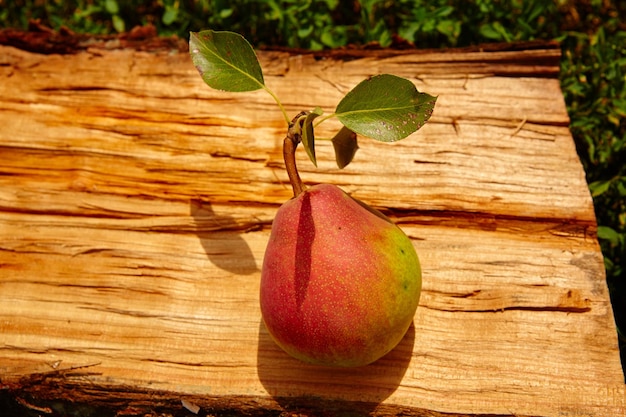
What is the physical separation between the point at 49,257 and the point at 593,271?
141cm

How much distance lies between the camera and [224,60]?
139 centimetres

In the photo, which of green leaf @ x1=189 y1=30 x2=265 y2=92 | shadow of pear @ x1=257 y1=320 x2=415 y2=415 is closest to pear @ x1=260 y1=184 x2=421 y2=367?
shadow of pear @ x1=257 y1=320 x2=415 y2=415

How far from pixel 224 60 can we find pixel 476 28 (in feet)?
4.27

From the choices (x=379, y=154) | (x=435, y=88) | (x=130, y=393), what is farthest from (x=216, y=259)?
(x=435, y=88)

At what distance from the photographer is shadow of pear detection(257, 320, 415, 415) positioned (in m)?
1.51

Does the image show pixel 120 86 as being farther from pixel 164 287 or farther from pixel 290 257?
pixel 290 257

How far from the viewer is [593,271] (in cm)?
164

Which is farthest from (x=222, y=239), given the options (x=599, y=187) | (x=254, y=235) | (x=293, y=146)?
(x=599, y=187)

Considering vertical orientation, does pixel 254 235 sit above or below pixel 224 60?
below


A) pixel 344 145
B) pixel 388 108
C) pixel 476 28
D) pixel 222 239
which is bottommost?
pixel 222 239

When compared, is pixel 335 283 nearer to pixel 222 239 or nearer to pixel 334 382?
pixel 334 382

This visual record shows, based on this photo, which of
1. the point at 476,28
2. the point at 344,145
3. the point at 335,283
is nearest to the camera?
the point at 335,283

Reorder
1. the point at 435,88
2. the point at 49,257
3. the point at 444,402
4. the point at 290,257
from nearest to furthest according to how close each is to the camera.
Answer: the point at 290,257 → the point at 444,402 → the point at 49,257 → the point at 435,88

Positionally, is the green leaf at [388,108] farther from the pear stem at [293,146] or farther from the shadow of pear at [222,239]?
the shadow of pear at [222,239]
